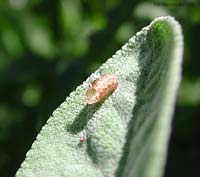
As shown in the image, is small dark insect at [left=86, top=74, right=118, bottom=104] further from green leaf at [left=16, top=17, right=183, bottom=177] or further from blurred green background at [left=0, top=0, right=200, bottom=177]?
blurred green background at [left=0, top=0, right=200, bottom=177]

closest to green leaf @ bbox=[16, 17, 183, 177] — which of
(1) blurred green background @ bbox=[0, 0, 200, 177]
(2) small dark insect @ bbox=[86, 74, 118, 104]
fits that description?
(2) small dark insect @ bbox=[86, 74, 118, 104]

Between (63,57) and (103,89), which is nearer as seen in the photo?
(103,89)

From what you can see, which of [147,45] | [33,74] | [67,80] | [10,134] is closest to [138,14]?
[67,80]

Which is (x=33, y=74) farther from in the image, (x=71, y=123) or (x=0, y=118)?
(x=71, y=123)

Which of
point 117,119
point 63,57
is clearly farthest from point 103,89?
point 63,57

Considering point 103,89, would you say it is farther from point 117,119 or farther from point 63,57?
point 63,57

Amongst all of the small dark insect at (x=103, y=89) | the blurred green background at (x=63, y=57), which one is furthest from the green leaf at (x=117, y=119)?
the blurred green background at (x=63, y=57)

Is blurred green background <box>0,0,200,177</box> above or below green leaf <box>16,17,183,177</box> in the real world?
above
